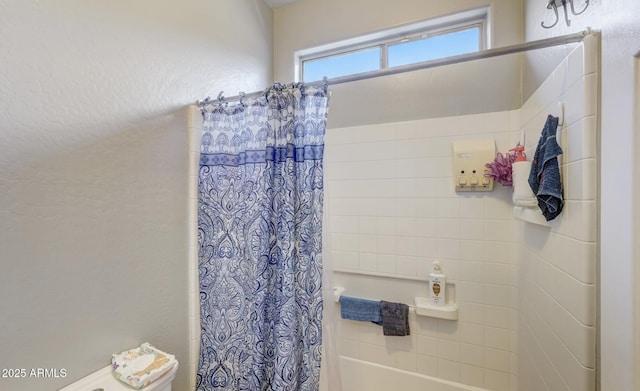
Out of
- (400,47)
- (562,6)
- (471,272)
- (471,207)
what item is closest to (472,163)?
(471,207)

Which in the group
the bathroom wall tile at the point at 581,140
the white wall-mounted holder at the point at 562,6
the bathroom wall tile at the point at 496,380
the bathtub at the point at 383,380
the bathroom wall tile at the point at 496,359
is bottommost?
the bathtub at the point at 383,380

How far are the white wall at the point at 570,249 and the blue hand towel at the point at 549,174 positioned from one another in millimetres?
28

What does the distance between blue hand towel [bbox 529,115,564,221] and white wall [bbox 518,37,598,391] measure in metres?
0.03

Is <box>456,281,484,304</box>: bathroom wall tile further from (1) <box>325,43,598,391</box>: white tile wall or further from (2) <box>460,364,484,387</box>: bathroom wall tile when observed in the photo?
(2) <box>460,364,484,387</box>: bathroom wall tile

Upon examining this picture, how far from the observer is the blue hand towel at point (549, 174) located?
99cm

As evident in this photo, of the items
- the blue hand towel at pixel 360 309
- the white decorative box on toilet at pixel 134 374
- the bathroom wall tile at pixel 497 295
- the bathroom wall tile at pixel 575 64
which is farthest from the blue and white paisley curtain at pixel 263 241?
the bathroom wall tile at pixel 497 295

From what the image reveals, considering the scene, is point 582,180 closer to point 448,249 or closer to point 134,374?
point 448,249

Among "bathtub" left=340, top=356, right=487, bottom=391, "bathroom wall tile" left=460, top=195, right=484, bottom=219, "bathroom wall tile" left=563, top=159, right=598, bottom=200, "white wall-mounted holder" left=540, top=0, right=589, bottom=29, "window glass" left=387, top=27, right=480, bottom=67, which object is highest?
"window glass" left=387, top=27, right=480, bottom=67

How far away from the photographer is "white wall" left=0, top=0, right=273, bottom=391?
2.75ft

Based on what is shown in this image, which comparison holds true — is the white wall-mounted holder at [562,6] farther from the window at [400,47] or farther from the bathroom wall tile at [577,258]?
the bathroom wall tile at [577,258]

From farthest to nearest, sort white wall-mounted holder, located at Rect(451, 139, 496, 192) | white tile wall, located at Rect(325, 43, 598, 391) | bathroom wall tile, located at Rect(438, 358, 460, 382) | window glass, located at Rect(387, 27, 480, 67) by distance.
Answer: window glass, located at Rect(387, 27, 480, 67) → bathroom wall tile, located at Rect(438, 358, 460, 382) → white wall-mounted holder, located at Rect(451, 139, 496, 192) → white tile wall, located at Rect(325, 43, 598, 391)

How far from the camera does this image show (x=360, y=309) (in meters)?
1.87

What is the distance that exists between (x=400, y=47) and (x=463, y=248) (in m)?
1.50

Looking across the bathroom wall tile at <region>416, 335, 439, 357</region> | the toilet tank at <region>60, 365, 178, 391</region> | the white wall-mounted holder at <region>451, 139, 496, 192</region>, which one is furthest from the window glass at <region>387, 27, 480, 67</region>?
the toilet tank at <region>60, 365, 178, 391</region>
